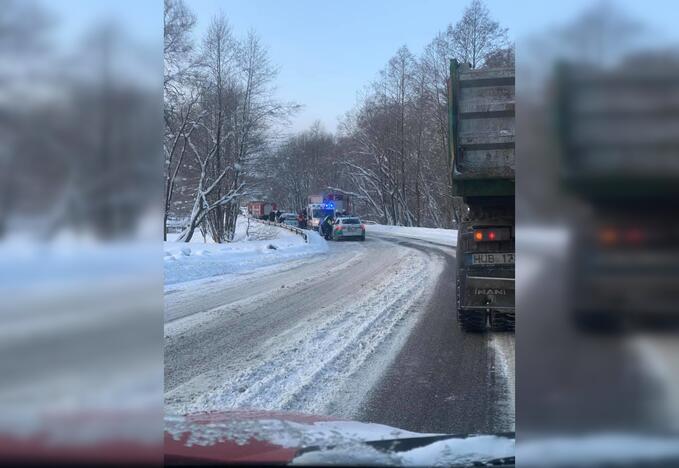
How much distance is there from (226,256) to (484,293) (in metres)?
14.4

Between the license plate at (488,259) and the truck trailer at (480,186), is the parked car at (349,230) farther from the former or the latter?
the license plate at (488,259)

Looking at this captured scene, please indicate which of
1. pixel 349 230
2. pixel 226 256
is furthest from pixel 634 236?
pixel 349 230

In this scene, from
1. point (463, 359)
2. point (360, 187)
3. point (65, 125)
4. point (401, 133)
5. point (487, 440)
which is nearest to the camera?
point (65, 125)

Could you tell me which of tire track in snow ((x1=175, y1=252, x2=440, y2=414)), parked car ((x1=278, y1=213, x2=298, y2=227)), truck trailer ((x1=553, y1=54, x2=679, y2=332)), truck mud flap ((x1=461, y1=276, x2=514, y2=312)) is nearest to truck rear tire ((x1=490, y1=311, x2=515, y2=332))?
truck mud flap ((x1=461, y1=276, x2=514, y2=312))

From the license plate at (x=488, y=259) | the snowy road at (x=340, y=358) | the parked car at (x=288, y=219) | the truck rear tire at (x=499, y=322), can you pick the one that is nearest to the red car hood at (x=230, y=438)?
the snowy road at (x=340, y=358)

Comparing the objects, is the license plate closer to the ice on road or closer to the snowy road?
the snowy road

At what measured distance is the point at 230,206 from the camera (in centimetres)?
2927

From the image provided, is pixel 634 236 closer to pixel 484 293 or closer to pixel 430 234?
pixel 484 293

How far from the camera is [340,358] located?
6.41 m

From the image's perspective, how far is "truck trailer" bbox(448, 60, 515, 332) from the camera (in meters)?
6.37

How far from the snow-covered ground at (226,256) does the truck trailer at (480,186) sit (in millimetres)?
5428

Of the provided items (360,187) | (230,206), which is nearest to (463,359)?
(230,206)

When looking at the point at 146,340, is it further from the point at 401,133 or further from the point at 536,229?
the point at 401,133

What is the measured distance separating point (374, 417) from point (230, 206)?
83.6ft
